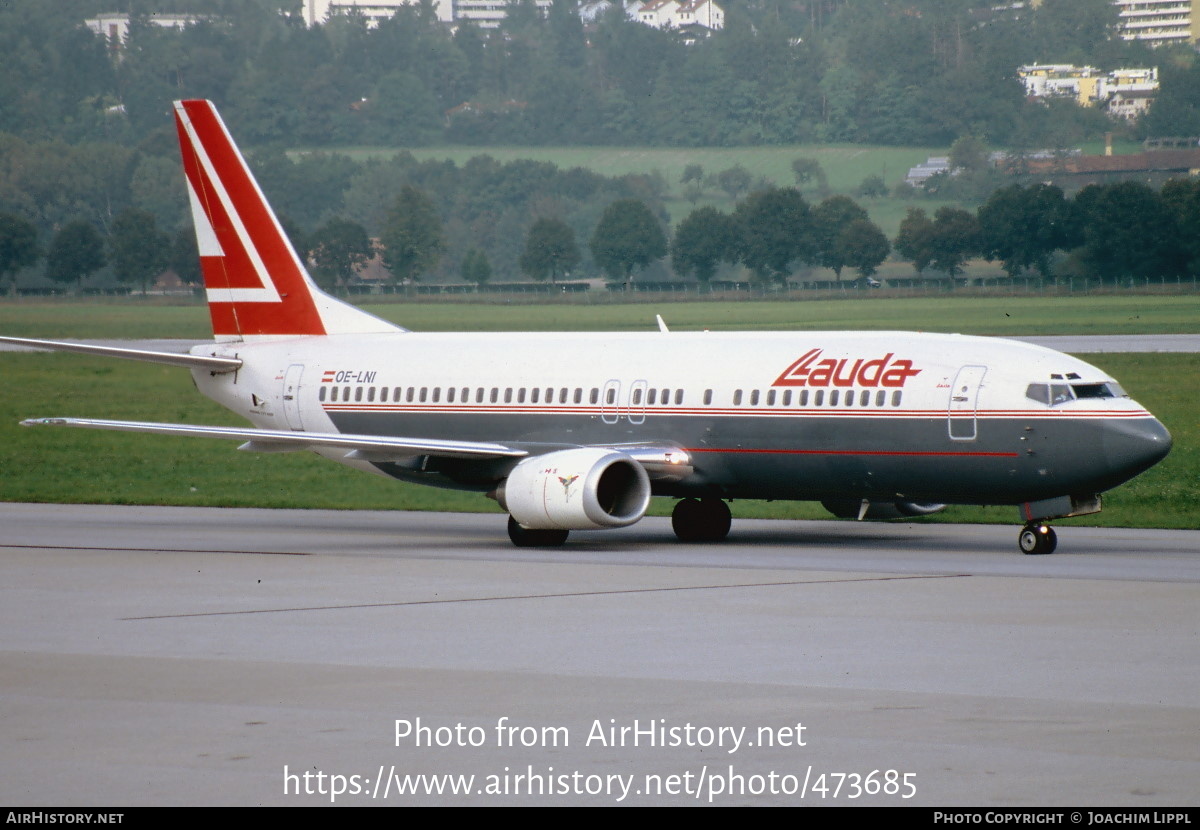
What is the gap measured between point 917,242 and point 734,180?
45058mm

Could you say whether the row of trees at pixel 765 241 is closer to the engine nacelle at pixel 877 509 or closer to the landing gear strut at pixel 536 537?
the engine nacelle at pixel 877 509

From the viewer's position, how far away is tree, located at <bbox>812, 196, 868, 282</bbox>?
79438mm

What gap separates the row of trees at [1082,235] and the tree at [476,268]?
24.4m

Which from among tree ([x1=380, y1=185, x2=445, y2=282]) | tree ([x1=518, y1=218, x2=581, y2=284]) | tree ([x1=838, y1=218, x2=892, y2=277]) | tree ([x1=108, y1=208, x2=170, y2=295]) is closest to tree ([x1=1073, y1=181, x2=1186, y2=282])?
tree ([x1=838, y1=218, x2=892, y2=277])

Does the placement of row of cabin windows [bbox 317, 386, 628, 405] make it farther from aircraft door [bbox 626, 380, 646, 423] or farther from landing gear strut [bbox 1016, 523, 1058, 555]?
landing gear strut [bbox 1016, 523, 1058, 555]

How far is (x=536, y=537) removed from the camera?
96.6ft

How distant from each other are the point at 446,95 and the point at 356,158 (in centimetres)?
3669

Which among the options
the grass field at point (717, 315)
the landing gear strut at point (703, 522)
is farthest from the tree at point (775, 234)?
the landing gear strut at point (703, 522)

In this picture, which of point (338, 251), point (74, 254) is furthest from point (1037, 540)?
point (74, 254)

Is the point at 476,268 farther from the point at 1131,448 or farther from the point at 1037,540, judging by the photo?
the point at 1131,448

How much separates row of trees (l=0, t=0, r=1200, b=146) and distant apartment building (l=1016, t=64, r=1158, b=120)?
177 cm

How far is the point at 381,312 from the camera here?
74.5 metres

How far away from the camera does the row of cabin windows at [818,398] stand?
2830cm
